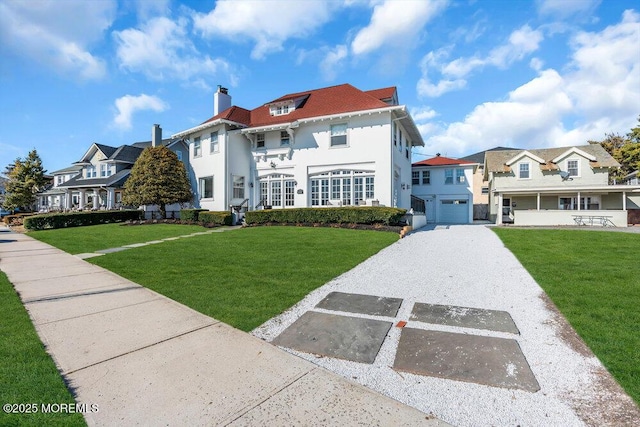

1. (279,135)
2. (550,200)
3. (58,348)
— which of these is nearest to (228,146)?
(279,135)

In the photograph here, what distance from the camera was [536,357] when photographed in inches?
138

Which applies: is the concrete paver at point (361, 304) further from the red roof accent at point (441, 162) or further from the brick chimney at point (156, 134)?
the brick chimney at point (156, 134)

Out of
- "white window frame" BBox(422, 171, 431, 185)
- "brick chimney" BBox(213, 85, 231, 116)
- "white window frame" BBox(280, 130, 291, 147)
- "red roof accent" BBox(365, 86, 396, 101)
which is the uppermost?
"brick chimney" BBox(213, 85, 231, 116)

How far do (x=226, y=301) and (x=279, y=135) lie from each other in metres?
16.8

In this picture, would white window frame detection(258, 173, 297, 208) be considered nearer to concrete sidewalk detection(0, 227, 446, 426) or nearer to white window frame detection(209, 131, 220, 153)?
white window frame detection(209, 131, 220, 153)

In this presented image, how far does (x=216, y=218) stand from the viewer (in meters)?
19.0

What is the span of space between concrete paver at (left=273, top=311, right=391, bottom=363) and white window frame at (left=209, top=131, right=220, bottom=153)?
1865cm

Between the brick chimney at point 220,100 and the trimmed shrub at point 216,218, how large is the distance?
9985mm

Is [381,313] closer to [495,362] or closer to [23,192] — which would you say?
[495,362]

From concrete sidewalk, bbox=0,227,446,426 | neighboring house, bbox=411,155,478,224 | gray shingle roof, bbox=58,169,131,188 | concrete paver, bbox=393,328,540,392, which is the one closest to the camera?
concrete sidewalk, bbox=0,227,446,426

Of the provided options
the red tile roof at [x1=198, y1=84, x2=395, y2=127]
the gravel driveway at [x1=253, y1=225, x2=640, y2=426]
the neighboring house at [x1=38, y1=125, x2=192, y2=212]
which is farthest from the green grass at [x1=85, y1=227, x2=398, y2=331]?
the neighboring house at [x1=38, y1=125, x2=192, y2=212]

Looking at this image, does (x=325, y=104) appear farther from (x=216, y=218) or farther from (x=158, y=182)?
(x=158, y=182)

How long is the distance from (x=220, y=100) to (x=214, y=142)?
5.68 metres

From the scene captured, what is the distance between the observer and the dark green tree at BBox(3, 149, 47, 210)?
34688 millimetres
